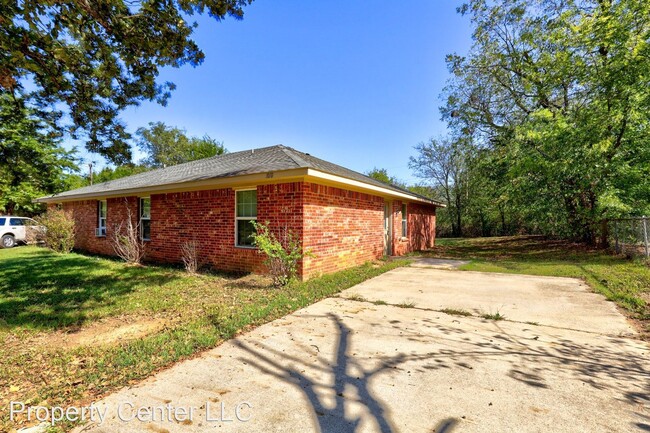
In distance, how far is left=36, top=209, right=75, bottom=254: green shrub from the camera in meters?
12.8

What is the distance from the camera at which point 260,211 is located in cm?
768

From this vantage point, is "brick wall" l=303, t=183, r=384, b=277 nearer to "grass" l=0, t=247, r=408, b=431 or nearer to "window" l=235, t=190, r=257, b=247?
"grass" l=0, t=247, r=408, b=431

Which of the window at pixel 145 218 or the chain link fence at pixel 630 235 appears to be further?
the window at pixel 145 218

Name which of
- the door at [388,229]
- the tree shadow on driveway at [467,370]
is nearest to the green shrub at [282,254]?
the tree shadow on driveway at [467,370]

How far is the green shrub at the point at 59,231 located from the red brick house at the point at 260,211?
178 cm

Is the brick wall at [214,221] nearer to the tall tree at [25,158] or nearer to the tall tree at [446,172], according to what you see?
the tall tree at [25,158]

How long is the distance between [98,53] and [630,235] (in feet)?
50.3

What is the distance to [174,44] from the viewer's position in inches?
201

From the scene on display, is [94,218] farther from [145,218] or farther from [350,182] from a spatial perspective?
[350,182]

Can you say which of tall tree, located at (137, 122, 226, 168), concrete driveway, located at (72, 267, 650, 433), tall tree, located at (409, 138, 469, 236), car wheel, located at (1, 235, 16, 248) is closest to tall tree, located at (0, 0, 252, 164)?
concrete driveway, located at (72, 267, 650, 433)

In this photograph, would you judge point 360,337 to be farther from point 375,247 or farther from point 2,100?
point 2,100

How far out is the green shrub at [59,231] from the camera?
42.0 feet

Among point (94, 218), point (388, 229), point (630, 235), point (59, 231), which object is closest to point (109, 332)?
point (388, 229)

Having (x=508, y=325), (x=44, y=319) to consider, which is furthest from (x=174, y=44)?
(x=508, y=325)
